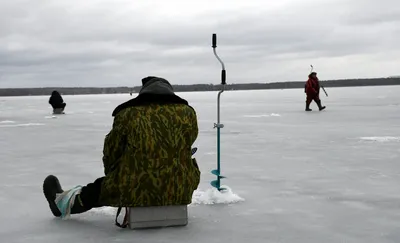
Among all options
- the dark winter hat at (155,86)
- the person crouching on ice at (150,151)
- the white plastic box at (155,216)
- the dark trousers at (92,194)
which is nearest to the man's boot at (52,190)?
the dark trousers at (92,194)

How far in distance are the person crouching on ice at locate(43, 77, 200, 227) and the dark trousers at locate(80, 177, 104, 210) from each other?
0.27 feet

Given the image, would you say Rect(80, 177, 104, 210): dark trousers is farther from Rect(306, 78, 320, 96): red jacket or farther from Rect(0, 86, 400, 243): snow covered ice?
Rect(306, 78, 320, 96): red jacket

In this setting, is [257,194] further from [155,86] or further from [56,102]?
[56,102]

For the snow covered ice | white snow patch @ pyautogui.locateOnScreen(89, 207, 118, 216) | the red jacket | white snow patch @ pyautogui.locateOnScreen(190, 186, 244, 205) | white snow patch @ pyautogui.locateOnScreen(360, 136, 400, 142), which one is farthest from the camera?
the red jacket

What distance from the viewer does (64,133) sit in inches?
536

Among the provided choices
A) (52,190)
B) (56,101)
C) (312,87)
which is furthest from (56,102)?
(52,190)

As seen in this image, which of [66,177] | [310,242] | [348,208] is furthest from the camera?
[66,177]

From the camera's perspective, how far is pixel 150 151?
3.87 m

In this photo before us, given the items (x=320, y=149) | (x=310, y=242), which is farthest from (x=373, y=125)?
(x=310, y=242)

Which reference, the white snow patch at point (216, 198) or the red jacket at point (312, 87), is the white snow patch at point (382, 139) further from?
the red jacket at point (312, 87)

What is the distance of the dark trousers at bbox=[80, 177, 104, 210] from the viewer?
416cm

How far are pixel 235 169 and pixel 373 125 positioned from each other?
25.9 feet

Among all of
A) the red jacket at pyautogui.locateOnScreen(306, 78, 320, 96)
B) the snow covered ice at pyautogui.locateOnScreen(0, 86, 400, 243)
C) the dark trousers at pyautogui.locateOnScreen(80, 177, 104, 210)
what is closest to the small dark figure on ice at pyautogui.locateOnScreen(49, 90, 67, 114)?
the red jacket at pyautogui.locateOnScreen(306, 78, 320, 96)

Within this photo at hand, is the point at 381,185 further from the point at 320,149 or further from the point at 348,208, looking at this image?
the point at 320,149
